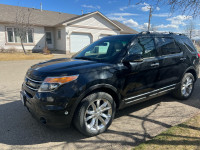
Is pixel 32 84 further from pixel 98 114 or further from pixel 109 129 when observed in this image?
pixel 109 129

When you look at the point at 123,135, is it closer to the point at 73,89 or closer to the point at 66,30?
the point at 73,89

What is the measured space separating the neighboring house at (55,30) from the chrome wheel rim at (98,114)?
56.8 ft

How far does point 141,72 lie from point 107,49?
0.96 metres

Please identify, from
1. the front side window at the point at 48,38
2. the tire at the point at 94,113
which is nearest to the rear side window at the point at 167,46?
the tire at the point at 94,113

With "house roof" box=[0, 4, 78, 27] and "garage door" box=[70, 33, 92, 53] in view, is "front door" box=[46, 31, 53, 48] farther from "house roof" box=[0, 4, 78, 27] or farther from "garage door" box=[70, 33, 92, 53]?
"garage door" box=[70, 33, 92, 53]

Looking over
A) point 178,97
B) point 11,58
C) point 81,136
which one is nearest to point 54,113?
point 81,136

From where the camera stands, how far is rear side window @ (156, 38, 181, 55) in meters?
3.97

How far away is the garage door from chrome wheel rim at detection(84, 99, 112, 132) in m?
17.7

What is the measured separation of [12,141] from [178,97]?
427 centimetres

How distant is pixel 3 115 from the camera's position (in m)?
3.76

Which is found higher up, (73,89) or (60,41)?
(60,41)

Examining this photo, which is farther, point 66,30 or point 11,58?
point 66,30

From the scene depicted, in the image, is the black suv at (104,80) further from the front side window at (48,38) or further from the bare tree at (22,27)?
the front side window at (48,38)

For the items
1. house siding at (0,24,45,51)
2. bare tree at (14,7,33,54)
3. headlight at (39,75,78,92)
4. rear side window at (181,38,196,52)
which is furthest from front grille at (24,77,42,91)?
house siding at (0,24,45,51)
